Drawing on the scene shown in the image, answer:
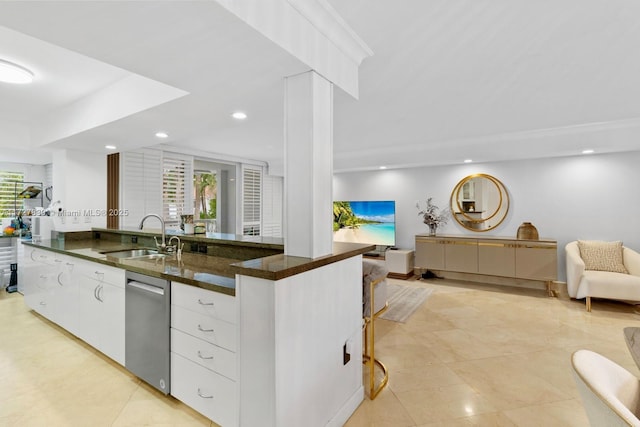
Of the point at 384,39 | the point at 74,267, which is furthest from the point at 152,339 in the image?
the point at 384,39

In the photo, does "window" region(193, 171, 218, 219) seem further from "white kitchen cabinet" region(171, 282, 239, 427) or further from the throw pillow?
the throw pillow

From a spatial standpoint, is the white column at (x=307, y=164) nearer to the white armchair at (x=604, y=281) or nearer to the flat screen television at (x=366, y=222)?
the white armchair at (x=604, y=281)

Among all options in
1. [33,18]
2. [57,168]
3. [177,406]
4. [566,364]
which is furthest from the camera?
[57,168]

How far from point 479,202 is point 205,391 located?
203 inches

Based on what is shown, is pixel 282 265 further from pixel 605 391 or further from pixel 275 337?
pixel 605 391

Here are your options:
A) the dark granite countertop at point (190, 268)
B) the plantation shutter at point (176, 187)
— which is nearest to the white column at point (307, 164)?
the dark granite countertop at point (190, 268)

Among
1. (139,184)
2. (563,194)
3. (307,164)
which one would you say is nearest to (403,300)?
(563,194)

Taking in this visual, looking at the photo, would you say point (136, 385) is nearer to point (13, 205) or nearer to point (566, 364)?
point (566, 364)

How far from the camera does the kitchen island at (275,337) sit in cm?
146

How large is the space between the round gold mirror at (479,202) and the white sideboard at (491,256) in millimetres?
366

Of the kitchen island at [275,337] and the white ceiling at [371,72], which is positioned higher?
the white ceiling at [371,72]

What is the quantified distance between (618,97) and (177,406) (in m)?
4.40

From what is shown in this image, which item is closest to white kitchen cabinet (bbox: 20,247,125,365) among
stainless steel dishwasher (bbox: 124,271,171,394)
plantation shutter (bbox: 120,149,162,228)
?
stainless steel dishwasher (bbox: 124,271,171,394)

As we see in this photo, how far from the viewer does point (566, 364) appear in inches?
102
